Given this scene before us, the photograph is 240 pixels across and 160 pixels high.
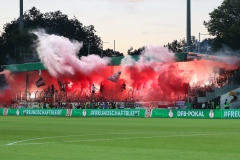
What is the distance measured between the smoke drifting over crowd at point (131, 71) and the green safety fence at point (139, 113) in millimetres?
13746

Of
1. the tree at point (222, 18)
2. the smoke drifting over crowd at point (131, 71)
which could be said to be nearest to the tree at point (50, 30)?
the smoke drifting over crowd at point (131, 71)

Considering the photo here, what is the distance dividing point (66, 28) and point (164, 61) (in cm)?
5747

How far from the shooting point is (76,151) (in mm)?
20156

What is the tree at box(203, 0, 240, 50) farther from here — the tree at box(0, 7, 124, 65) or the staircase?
the tree at box(0, 7, 124, 65)

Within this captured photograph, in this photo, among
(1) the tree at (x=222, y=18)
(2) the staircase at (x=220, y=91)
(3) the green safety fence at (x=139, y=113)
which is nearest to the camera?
(3) the green safety fence at (x=139, y=113)

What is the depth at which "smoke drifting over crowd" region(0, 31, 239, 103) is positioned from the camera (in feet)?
285

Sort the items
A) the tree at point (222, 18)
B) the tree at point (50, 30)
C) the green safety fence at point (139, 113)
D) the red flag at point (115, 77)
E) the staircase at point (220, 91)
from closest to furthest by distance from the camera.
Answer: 1. the green safety fence at point (139, 113)
2. the staircase at point (220, 91)
3. the red flag at point (115, 77)
4. the tree at point (222, 18)
5. the tree at point (50, 30)

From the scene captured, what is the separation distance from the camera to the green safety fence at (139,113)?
5769 cm

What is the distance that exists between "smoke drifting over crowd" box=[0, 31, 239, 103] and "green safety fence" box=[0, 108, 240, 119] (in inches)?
541

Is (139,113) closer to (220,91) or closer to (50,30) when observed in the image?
(220,91)

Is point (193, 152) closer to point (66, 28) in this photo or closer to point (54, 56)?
point (54, 56)

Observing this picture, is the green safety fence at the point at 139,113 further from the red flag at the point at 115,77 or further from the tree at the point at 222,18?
the tree at the point at 222,18

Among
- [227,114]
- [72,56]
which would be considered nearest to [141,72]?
[72,56]

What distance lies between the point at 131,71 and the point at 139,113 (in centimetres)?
3045
